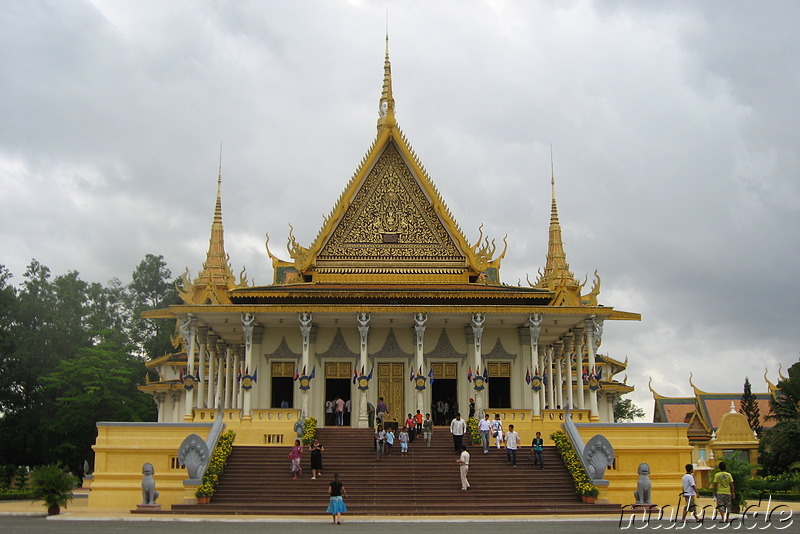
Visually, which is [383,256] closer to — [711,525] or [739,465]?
[739,465]

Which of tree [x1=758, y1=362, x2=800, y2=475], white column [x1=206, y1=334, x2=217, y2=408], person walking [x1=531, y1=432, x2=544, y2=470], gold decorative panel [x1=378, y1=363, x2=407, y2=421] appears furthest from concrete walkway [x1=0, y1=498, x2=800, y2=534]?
tree [x1=758, y1=362, x2=800, y2=475]

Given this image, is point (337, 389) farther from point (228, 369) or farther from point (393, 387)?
point (228, 369)

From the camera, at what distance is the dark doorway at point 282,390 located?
Result: 98.2 ft

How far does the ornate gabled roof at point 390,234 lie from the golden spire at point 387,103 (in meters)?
0.05

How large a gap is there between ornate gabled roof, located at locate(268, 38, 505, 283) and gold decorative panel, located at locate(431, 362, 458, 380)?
2.78 meters

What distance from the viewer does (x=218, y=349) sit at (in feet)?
112

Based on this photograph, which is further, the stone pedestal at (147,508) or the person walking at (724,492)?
the stone pedestal at (147,508)

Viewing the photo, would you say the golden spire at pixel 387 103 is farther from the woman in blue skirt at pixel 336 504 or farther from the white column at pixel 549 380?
the woman in blue skirt at pixel 336 504

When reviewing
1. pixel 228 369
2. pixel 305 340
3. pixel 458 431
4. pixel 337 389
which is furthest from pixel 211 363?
pixel 458 431

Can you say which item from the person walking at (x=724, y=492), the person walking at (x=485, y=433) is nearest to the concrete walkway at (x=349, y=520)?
the person walking at (x=724, y=492)

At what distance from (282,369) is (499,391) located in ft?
23.7

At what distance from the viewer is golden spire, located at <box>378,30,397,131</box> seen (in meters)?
31.8

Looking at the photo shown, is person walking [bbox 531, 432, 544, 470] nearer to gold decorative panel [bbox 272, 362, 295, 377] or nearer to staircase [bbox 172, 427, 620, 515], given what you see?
staircase [bbox 172, 427, 620, 515]

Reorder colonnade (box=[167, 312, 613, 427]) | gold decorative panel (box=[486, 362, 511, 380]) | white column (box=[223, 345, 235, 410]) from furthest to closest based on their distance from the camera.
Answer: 1. white column (box=[223, 345, 235, 410])
2. gold decorative panel (box=[486, 362, 511, 380])
3. colonnade (box=[167, 312, 613, 427])
